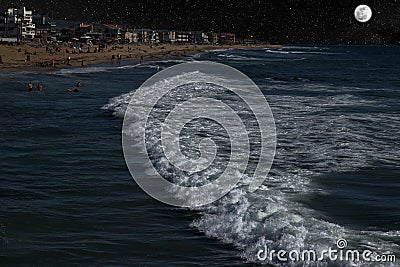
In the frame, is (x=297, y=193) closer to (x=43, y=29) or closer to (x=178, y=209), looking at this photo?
(x=178, y=209)

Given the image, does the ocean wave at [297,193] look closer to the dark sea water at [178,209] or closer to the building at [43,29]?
the dark sea water at [178,209]

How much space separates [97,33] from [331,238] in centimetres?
16163

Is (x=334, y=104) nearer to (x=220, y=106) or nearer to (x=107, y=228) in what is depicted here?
(x=220, y=106)

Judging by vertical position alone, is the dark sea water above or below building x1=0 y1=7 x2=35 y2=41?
below

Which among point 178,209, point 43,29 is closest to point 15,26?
point 43,29

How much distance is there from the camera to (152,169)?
15805 mm

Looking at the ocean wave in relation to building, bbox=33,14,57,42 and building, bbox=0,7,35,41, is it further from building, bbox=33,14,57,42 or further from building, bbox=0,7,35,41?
building, bbox=0,7,35,41

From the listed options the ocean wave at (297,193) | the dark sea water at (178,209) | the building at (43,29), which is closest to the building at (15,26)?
the building at (43,29)

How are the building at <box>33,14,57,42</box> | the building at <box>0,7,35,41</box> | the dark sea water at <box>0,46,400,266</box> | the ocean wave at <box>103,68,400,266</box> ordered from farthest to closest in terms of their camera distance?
the building at <box>33,14,57,42</box> < the building at <box>0,7,35,41</box> < the ocean wave at <box>103,68,400,266</box> < the dark sea water at <box>0,46,400,266</box>

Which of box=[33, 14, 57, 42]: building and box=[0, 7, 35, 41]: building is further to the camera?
box=[33, 14, 57, 42]: building

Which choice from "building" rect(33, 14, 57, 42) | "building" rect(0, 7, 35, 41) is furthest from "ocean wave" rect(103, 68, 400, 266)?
"building" rect(0, 7, 35, 41)

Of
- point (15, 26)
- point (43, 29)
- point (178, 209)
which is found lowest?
point (178, 209)

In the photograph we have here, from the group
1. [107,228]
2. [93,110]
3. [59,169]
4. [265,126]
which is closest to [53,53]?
[93,110]

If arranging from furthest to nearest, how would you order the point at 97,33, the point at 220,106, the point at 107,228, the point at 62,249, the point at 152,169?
the point at 97,33 → the point at 220,106 → the point at 152,169 → the point at 107,228 → the point at 62,249
